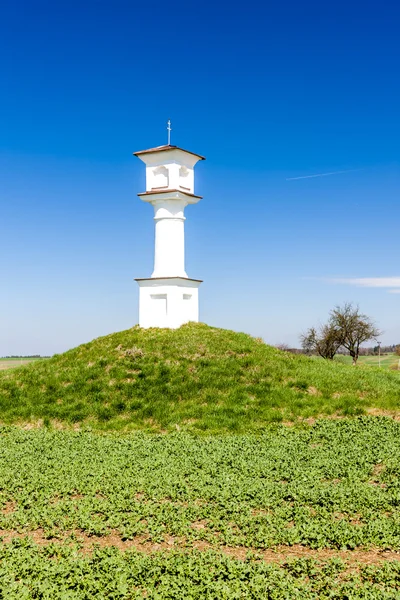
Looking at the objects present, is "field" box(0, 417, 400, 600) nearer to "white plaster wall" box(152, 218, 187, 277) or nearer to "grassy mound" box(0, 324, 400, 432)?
"grassy mound" box(0, 324, 400, 432)

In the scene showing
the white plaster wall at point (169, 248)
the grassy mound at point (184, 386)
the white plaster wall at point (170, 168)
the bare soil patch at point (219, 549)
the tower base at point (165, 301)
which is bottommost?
the bare soil patch at point (219, 549)

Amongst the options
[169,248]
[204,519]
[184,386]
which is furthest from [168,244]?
[204,519]

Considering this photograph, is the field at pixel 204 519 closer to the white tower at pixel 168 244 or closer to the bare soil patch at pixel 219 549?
the bare soil patch at pixel 219 549

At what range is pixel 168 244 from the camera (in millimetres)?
27938

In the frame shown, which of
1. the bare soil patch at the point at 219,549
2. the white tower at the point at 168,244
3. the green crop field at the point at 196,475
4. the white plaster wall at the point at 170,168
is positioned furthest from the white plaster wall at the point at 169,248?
the bare soil patch at the point at 219,549

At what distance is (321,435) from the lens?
17.1m

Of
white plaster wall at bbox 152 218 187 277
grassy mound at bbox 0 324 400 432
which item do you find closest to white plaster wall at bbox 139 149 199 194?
white plaster wall at bbox 152 218 187 277

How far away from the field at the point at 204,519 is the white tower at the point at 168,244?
1130 cm

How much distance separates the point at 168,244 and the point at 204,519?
18931 millimetres

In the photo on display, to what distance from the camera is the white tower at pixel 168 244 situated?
89.2 feet

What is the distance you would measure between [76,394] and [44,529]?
12.1 m

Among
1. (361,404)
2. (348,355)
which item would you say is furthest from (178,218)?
(348,355)

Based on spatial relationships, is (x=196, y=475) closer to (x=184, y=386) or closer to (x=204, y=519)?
(x=204, y=519)

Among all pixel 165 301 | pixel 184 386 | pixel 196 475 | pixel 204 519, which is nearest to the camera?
pixel 204 519
